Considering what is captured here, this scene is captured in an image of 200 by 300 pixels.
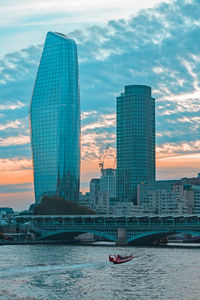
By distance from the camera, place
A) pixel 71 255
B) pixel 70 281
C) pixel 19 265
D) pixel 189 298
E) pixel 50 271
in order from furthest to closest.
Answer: pixel 71 255 < pixel 19 265 < pixel 50 271 < pixel 70 281 < pixel 189 298

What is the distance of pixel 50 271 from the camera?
4643 inches

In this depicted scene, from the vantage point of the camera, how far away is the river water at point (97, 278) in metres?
94.0

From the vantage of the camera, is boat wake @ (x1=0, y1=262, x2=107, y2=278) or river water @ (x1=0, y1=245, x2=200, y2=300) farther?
boat wake @ (x1=0, y1=262, x2=107, y2=278)

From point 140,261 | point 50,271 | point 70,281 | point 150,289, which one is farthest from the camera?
point 140,261

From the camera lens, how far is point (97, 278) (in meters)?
111

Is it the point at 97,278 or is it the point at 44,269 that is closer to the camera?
the point at 97,278

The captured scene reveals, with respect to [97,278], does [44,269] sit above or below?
above

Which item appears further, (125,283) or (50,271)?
(50,271)

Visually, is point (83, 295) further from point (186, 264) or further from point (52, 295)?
point (186, 264)

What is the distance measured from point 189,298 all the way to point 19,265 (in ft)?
163

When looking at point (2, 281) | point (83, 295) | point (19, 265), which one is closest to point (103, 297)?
point (83, 295)

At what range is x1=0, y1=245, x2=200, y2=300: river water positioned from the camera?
308 feet

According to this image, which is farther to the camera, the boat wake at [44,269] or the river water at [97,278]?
the boat wake at [44,269]

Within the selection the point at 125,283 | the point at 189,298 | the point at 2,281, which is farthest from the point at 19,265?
the point at 189,298
